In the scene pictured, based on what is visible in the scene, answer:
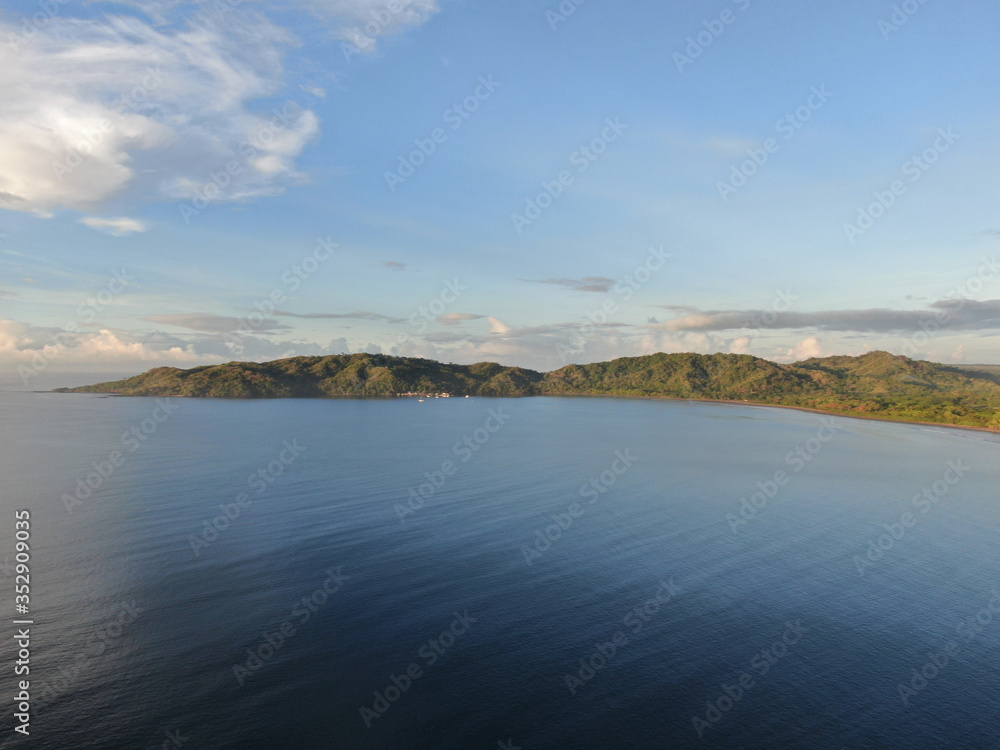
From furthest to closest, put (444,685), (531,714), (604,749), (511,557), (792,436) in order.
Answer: (792,436) < (511,557) < (444,685) < (531,714) < (604,749)

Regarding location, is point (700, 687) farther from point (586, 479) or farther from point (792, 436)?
point (792, 436)

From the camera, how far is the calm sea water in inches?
707

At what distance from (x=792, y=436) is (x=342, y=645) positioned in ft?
405

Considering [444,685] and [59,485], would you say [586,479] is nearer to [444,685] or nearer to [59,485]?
[444,685]

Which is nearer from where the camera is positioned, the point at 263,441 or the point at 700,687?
the point at 700,687

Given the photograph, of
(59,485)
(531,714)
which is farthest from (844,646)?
(59,485)

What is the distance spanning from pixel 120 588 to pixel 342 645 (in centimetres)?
1478

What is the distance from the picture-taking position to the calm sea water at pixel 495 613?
59.0 feet

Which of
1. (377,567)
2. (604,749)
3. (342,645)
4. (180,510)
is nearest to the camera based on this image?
(604,749)

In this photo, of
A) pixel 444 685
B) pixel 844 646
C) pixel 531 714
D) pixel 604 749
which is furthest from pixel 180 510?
pixel 844 646

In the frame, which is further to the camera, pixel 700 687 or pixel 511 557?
pixel 511 557

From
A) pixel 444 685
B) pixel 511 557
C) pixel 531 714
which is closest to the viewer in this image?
pixel 531 714

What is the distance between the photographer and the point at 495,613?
25.6m

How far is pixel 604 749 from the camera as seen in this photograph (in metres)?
16.9
